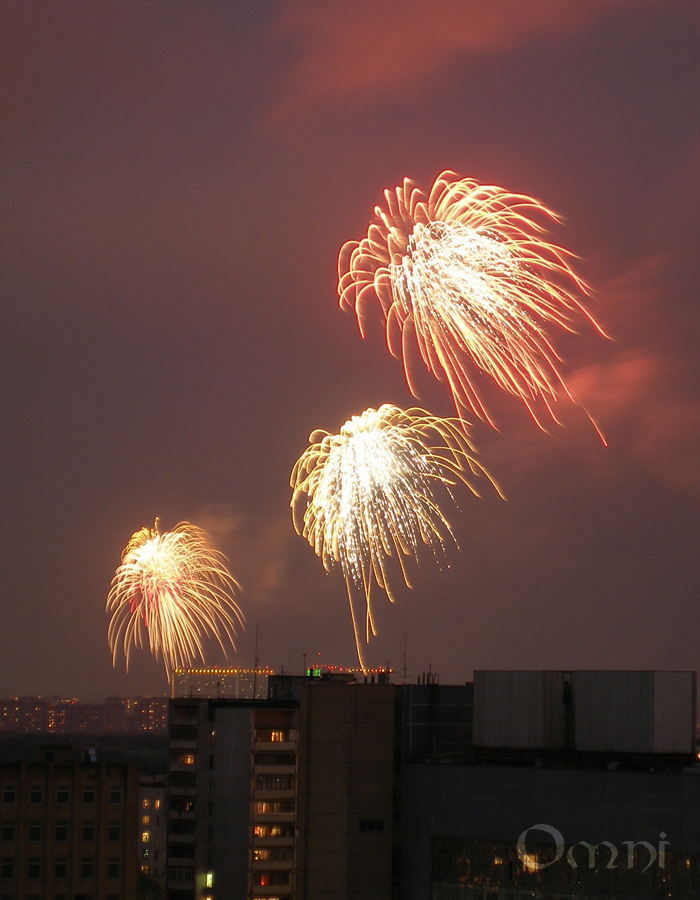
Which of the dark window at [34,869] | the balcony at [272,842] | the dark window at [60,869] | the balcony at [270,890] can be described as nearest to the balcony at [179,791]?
the balcony at [272,842]

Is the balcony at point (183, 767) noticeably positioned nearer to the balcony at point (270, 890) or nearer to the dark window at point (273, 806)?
the dark window at point (273, 806)

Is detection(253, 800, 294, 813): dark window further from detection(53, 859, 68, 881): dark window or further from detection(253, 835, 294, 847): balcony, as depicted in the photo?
detection(53, 859, 68, 881): dark window

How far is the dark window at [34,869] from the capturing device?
103 metres

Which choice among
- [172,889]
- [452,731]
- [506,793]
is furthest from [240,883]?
[506,793]

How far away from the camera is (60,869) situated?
104375 mm

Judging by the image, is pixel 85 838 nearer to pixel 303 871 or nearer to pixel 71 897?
pixel 71 897

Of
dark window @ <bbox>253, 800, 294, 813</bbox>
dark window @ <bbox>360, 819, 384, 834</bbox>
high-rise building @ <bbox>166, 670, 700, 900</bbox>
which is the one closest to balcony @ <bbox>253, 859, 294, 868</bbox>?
dark window @ <bbox>253, 800, 294, 813</bbox>

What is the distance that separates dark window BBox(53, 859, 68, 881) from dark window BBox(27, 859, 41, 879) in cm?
128

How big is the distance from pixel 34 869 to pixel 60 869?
2.09 m

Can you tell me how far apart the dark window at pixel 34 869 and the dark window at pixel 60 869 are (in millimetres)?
1280

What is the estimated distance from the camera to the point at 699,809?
4578cm

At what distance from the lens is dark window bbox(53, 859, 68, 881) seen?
10419 cm

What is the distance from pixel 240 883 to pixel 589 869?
9280 cm

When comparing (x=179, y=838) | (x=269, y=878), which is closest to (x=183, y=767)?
(x=179, y=838)
